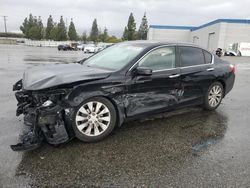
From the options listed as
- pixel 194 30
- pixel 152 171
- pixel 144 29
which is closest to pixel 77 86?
pixel 152 171

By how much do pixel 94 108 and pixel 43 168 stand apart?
1.15 meters

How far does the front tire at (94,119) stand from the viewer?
3.67 m

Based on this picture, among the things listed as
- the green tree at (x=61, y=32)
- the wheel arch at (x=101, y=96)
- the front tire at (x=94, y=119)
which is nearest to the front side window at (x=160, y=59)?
the wheel arch at (x=101, y=96)

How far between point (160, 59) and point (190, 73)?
0.77 meters

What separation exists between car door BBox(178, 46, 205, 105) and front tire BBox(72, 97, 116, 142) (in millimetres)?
1702

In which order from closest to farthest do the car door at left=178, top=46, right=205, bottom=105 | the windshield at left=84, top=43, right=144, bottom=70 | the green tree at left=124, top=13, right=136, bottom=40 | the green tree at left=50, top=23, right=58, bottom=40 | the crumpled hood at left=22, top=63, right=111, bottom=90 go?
the crumpled hood at left=22, top=63, right=111, bottom=90
the windshield at left=84, top=43, right=144, bottom=70
the car door at left=178, top=46, right=205, bottom=105
the green tree at left=124, top=13, right=136, bottom=40
the green tree at left=50, top=23, right=58, bottom=40

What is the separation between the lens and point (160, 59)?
181 inches

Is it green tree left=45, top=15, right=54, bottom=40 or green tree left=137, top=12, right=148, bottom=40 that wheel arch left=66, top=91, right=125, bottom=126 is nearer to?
green tree left=137, top=12, right=148, bottom=40

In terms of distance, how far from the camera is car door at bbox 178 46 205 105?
4.86 meters

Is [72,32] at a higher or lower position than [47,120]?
higher

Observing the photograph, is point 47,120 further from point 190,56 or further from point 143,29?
point 143,29

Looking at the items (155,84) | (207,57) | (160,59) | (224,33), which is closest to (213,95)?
(207,57)

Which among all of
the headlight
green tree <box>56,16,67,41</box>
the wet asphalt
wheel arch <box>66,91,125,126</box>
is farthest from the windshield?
green tree <box>56,16,67,41</box>

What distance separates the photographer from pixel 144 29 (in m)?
75.2
